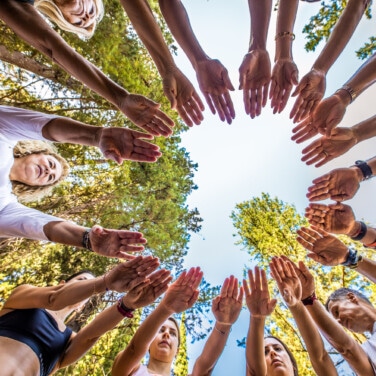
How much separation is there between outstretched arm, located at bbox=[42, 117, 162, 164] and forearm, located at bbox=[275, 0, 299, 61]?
1.85 meters

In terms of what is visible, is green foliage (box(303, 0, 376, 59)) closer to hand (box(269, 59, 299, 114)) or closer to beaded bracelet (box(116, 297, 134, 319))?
hand (box(269, 59, 299, 114))

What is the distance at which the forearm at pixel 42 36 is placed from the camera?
244 cm

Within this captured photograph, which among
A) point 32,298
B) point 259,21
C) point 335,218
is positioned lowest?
point 32,298

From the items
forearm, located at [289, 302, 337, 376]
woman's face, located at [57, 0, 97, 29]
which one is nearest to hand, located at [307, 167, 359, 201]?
forearm, located at [289, 302, 337, 376]

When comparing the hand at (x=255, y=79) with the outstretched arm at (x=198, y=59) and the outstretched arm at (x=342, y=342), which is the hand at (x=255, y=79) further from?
the outstretched arm at (x=342, y=342)

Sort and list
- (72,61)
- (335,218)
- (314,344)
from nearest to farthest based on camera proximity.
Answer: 1. (72,61)
2. (314,344)
3. (335,218)

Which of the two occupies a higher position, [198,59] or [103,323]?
[198,59]

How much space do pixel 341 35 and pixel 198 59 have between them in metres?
1.76

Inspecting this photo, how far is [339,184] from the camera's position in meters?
3.53

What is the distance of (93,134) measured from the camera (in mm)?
2865

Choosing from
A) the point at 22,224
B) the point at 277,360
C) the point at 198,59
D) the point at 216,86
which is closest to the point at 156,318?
the point at 277,360

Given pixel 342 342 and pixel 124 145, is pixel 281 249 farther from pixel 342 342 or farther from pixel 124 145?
pixel 124 145

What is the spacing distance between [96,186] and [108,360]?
553cm

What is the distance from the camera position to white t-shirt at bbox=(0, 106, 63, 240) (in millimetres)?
2766
